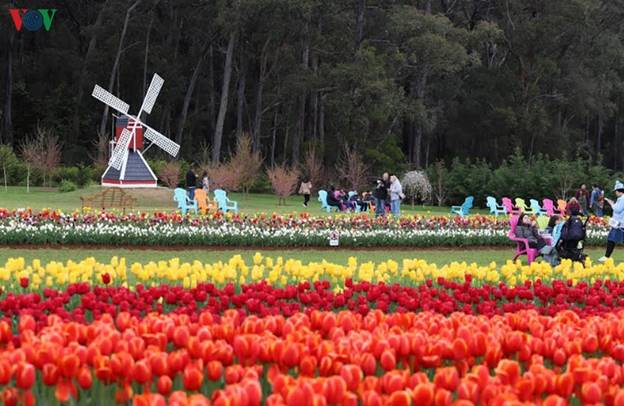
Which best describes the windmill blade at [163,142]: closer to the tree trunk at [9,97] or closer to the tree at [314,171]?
the tree at [314,171]

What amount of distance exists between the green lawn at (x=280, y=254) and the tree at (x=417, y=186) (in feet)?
74.7

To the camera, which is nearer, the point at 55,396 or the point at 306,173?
the point at 55,396

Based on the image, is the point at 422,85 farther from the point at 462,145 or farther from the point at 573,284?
the point at 573,284

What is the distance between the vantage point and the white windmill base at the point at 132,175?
39562mm

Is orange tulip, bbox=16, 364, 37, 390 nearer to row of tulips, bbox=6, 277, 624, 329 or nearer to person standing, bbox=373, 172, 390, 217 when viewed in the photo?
row of tulips, bbox=6, 277, 624, 329

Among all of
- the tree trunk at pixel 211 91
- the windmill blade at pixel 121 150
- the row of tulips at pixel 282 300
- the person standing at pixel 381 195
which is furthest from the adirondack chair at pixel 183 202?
the tree trunk at pixel 211 91

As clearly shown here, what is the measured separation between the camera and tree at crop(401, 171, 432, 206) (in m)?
43.9

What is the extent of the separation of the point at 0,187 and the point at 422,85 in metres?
21.1

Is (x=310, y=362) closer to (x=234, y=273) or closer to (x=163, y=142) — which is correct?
(x=234, y=273)

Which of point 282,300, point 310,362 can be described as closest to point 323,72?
point 282,300

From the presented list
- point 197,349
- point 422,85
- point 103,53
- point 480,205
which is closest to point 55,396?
point 197,349

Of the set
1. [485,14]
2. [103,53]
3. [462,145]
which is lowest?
[462,145]

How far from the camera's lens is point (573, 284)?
10.1m

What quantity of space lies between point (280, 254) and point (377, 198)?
8612 mm
